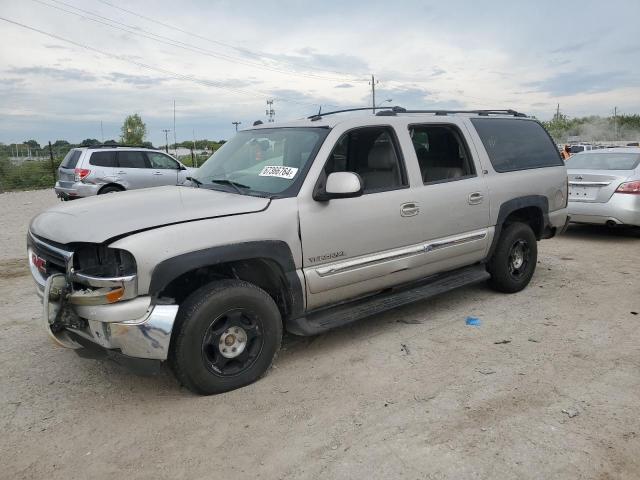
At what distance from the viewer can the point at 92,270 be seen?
3266 millimetres

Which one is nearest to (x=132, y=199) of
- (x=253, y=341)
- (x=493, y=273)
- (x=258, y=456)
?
(x=253, y=341)

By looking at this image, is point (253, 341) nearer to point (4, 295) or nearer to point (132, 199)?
point (132, 199)

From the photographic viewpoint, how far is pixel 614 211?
812cm

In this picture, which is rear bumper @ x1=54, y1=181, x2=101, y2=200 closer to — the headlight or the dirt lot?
the dirt lot

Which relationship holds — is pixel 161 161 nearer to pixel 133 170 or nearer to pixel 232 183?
pixel 133 170

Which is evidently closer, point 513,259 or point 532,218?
point 513,259

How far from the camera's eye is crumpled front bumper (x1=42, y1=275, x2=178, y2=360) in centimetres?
311

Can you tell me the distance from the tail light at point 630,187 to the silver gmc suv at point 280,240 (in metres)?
3.44

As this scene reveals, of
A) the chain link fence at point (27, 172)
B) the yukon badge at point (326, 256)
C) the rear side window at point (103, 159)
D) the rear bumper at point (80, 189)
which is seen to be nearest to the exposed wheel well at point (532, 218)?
the yukon badge at point (326, 256)

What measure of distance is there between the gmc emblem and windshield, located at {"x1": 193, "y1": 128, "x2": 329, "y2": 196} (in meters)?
1.32

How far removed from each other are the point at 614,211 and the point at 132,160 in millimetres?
11752

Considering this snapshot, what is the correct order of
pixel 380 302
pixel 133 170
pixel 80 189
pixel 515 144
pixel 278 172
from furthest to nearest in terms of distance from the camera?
pixel 133 170
pixel 80 189
pixel 515 144
pixel 380 302
pixel 278 172

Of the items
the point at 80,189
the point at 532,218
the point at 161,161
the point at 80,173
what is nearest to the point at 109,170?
the point at 80,173

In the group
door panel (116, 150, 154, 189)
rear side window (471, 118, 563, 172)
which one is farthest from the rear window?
rear side window (471, 118, 563, 172)
